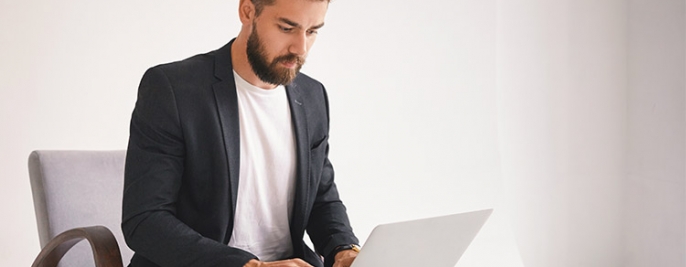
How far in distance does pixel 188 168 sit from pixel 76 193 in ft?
1.44

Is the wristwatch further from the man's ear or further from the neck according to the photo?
the man's ear

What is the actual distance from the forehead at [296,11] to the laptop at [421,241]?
0.55m

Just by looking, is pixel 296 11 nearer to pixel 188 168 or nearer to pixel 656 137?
pixel 188 168

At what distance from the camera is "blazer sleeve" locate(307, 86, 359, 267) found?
188 cm

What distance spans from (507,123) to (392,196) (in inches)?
23.8

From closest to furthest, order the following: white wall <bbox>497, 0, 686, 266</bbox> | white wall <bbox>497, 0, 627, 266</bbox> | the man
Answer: the man
white wall <bbox>497, 0, 686, 266</bbox>
white wall <bbox>497, 0, 627, 266</bbox>

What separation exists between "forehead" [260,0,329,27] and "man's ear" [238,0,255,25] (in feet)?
0.10

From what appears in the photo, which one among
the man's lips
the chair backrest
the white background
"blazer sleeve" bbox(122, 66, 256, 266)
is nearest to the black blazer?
"blazer sleeve" bbox(122, 66, 256, 266)

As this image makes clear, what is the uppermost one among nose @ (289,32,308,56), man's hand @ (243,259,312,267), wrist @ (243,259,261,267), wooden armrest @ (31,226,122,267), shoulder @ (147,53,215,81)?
nose @ (289,32,308,56)

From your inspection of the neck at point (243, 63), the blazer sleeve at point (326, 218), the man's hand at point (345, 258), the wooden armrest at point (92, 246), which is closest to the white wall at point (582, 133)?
the blazer sleeve at point (326, 218)

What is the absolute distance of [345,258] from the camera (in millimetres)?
1796

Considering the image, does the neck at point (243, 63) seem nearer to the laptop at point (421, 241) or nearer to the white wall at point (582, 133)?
the laptop at point (421, 241)

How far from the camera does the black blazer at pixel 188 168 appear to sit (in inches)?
65.4

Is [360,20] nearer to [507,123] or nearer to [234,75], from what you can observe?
[507,123]
